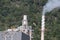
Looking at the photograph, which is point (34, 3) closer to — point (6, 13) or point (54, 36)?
point (6, 13)

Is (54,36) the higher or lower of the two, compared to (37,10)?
lower

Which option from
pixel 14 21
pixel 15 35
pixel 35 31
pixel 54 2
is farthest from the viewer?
pixel 14 21

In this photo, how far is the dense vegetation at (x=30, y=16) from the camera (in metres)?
25.6

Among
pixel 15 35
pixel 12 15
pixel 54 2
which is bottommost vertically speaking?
pixel 15 35

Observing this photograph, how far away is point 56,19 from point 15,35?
14.3 meters

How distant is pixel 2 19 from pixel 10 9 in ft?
5.28

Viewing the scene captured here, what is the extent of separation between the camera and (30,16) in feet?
89.6

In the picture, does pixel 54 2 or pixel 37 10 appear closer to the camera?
pixel 54 2

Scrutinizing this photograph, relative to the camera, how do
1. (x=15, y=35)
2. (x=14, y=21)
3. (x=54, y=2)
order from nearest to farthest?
(x=15, y=35), (x=54, y=2), (x=14, y=21)

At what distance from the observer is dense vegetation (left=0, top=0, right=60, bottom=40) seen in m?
25.6

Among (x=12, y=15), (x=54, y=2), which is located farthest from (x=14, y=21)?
(x=54, y=2)

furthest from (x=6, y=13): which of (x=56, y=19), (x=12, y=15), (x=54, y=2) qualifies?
(x=54, y=2)

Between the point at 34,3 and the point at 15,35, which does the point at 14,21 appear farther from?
the point at 15,35

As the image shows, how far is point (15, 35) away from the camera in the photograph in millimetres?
12922
